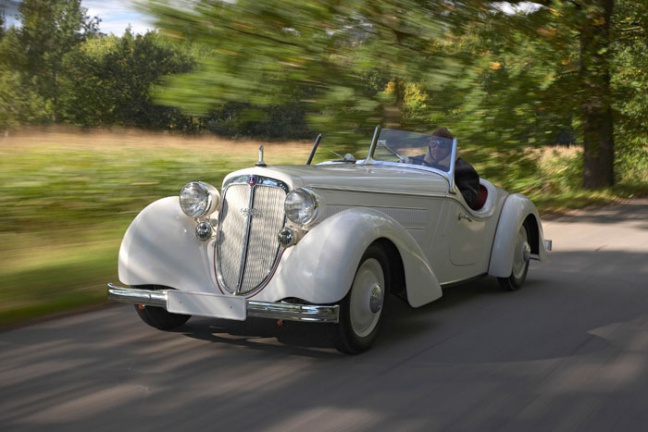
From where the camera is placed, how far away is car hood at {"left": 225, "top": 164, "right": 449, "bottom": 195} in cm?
505

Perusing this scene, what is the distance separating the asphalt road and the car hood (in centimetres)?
96

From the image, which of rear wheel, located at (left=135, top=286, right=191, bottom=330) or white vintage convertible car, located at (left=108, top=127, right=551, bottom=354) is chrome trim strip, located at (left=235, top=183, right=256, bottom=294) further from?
rear wheel, located at (left=135, top=286, right=191, bottom=330)

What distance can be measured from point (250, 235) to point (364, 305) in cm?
82

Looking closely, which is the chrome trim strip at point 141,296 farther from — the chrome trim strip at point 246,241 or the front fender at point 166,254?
the chrome trim strip at point 246,241

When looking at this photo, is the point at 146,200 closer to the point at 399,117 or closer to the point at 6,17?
the point at 399,117

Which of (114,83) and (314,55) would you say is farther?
(114,83)

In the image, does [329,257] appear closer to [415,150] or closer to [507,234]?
[415,150]

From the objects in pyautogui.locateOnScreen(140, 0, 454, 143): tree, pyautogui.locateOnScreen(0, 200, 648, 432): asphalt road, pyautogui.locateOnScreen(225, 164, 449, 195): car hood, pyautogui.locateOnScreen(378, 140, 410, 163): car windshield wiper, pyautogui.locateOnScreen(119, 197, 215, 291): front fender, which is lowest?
pyautogui.locateOnScreen(0, 200, 648, 432): asphalt road

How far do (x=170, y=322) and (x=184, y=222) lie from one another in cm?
71

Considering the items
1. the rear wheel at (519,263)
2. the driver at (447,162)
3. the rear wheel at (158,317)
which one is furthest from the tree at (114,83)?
the rear wheel at (158,317)

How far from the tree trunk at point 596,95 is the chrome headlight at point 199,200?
9963 millimetres

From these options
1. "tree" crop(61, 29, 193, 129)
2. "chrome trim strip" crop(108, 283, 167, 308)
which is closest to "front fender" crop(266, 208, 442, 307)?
"chrome trim strip" crop(108, 283, 167, 308)

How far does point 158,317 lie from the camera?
17.6 feet

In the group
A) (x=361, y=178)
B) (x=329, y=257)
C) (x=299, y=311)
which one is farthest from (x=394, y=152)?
(x=299, y=311)
